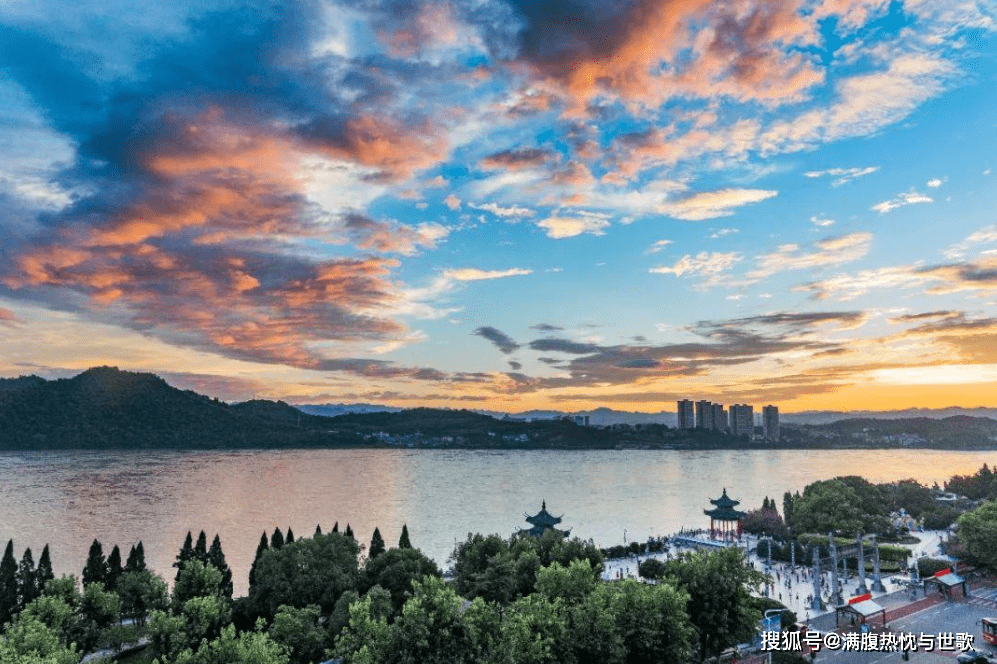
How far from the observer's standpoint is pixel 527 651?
26.1 m

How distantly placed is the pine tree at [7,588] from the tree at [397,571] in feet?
86.3

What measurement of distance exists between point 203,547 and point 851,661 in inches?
2008

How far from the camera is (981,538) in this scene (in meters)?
51.2

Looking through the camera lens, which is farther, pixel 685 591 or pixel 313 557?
pixel 313 557

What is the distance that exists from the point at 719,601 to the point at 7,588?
1989 inches

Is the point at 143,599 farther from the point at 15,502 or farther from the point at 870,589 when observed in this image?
the point at 15,502

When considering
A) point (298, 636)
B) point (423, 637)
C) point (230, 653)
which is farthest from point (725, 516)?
point (230, 653)

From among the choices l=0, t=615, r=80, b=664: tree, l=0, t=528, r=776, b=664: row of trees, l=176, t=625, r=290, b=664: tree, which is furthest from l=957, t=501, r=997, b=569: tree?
l=0, t=615, r=80, b=664: tree

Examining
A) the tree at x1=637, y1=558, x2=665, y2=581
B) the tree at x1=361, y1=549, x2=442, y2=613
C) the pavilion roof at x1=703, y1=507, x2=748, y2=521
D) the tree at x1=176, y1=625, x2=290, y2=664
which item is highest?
the tree at x1=176, y1=625, x2=290, y2=664

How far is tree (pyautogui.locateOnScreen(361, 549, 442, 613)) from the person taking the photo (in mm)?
44125

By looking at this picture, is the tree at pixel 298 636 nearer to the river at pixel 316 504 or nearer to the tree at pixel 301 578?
the tree at pixel 301 578

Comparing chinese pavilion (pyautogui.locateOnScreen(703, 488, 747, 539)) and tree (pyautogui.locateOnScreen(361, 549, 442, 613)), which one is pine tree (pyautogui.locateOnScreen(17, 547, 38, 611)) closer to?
tree (pyautogui.locateOnScreen(361, 549, 442, 613))

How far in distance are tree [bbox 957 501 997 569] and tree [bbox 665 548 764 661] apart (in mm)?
30479

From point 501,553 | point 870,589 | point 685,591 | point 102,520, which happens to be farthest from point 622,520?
point 102,520
